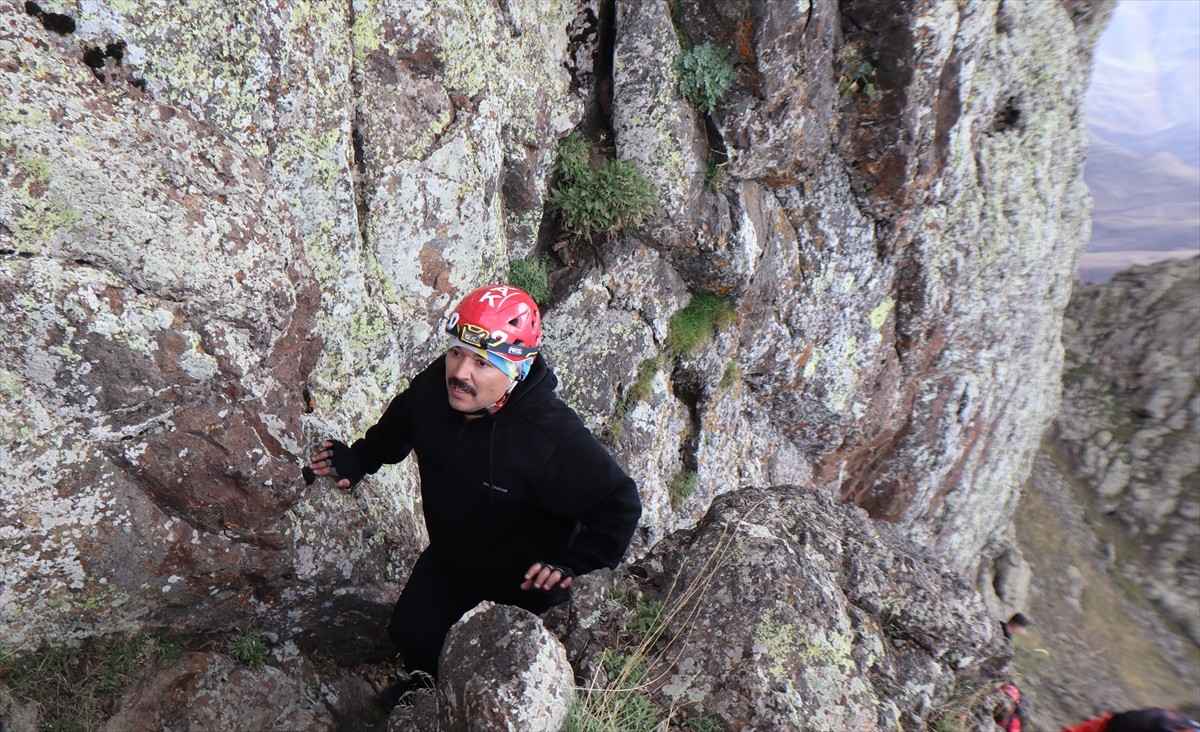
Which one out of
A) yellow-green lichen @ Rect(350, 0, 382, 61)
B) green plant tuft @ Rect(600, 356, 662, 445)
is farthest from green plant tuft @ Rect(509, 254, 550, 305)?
yellow-green lichen @ Rect(350, 0, 382, 61)

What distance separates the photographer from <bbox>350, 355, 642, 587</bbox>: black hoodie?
4.81 meters

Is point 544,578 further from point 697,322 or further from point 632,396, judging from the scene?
point 697,322

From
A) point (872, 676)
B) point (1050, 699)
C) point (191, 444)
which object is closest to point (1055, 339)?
point (1050, 699)

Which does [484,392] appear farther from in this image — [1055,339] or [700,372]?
[1055,339]

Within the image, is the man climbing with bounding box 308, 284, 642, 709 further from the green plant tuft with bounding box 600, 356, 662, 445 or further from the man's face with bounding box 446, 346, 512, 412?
the green plant tuft with bounding box 600, 356, 662, 445

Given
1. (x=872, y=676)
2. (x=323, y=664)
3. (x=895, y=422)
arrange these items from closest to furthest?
1. (x=872, y=676)
2. (x=323, y=664)
3. (x=895, y=422)

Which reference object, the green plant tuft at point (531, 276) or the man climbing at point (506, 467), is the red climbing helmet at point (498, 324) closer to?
the man climbing at point (506, 467)

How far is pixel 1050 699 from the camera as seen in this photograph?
83.2 ft

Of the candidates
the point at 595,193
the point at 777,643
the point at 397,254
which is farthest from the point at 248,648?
the point at 595,193

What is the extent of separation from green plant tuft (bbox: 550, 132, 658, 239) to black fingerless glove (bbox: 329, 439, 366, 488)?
5.26m

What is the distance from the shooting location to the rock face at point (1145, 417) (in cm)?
3297

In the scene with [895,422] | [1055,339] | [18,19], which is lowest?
[1055,339]

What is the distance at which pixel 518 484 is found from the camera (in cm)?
491

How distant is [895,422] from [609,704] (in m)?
12.8
